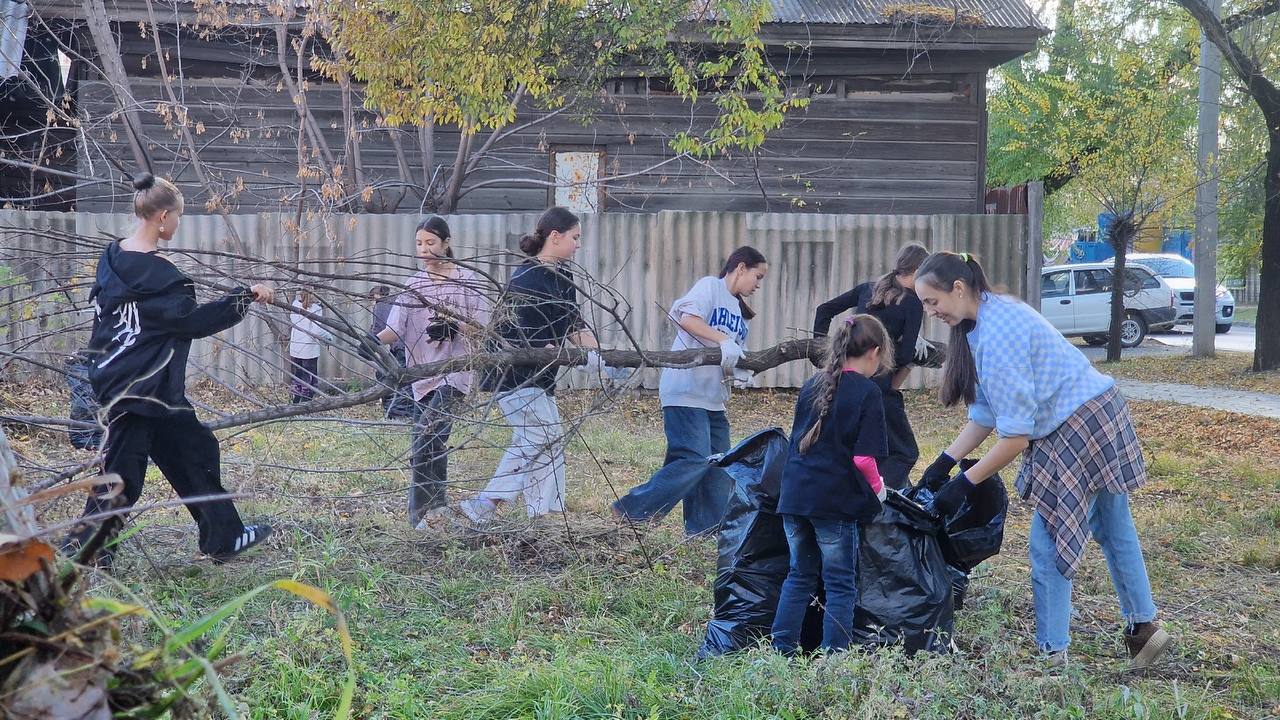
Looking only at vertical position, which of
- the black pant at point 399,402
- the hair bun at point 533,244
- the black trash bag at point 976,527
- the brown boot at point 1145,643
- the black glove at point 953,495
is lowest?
the brown boot at point 1145,643

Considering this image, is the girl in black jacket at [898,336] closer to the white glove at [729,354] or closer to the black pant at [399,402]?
the white glove at [729,354]

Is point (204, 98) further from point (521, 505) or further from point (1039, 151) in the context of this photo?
point (1039, 151)

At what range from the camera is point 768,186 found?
1352cm

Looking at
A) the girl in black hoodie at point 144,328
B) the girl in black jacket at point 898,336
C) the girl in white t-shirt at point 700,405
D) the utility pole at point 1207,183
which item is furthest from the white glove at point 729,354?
the utility pole at point 1207,183

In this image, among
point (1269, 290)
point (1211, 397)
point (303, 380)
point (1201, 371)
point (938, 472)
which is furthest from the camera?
point (1201, 371)

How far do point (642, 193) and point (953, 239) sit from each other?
3830 mm

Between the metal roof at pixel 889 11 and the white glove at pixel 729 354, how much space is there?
773 cm

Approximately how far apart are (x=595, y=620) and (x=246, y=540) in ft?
5.32

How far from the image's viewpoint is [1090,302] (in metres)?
19.7

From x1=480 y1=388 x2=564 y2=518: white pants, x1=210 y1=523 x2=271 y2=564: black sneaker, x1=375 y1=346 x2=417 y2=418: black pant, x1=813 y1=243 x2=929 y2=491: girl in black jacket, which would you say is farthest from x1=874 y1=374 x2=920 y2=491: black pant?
x1=210 y1=523 x2=271 y2=564: black sneaker

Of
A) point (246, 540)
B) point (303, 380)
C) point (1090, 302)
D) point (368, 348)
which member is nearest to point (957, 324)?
point (368, 348)

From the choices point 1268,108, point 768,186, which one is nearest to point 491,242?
point 768,186

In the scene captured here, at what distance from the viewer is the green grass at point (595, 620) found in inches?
126

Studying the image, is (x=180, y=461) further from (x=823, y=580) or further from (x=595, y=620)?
(x=823, y=580)
